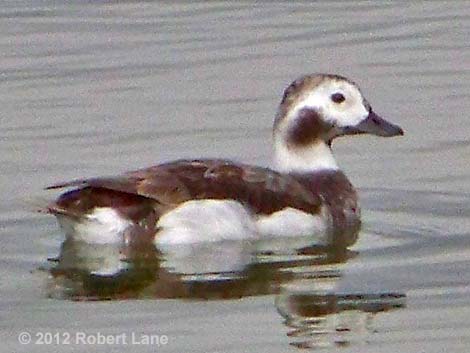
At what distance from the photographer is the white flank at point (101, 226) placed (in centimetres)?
1098

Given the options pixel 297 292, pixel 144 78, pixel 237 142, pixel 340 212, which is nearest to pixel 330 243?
pixel 340 212

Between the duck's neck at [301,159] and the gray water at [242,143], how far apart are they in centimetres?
36

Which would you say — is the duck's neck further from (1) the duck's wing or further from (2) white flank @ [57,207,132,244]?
(2) white flank @ [57,207,132,244]

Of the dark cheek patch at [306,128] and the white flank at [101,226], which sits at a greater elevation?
the dark cheek patch at [306,128]

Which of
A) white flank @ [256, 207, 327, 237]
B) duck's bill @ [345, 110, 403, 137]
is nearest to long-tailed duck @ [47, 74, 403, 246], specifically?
white flank @ [256, 207, 327, 237]

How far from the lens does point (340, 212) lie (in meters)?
11.9

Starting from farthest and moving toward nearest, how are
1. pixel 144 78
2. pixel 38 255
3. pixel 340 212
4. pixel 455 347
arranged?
pixel 144 78 < pixel 340 212 < pixel 38 255 < pixel 455 347

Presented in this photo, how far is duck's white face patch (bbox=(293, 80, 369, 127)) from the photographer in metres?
12.1

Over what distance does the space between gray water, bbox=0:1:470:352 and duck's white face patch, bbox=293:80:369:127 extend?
19.2 inches

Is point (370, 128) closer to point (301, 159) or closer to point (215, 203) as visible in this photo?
point (301, 159)

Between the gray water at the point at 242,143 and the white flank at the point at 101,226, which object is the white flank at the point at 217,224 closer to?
the white flank at the point at 101,226

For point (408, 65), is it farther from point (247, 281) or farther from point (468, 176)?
point (247, 281)

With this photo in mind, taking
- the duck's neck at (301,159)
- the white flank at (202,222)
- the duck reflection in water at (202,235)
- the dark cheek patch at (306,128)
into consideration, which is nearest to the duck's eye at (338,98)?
the dark cheek patch at (306,128)

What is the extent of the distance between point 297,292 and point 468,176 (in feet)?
8.37
